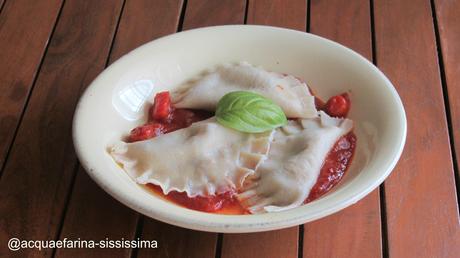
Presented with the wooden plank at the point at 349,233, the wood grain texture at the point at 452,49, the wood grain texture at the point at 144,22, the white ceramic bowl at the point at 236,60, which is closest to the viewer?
the white ceramic bowl at the point at 236,60

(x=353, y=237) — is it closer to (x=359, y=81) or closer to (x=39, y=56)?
(x=359, y=81)

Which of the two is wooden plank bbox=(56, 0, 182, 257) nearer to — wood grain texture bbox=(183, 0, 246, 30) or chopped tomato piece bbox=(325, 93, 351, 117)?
chopped tomato piece bbox=(325, 93, 351, 117)

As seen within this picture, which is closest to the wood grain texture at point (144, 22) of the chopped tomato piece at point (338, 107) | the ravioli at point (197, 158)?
the ravioli at point (197, 158)

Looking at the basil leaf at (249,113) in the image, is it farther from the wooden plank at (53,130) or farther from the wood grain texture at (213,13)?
Answer: the wood grain texture at (213,13)

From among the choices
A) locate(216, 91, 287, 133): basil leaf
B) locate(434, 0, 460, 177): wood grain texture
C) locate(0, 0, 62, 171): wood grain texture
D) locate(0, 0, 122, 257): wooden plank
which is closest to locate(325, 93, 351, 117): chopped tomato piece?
locate(216, 91, 287, 133): basil leaf

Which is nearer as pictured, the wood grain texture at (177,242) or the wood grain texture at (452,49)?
the wood grain texture at (177,242)
